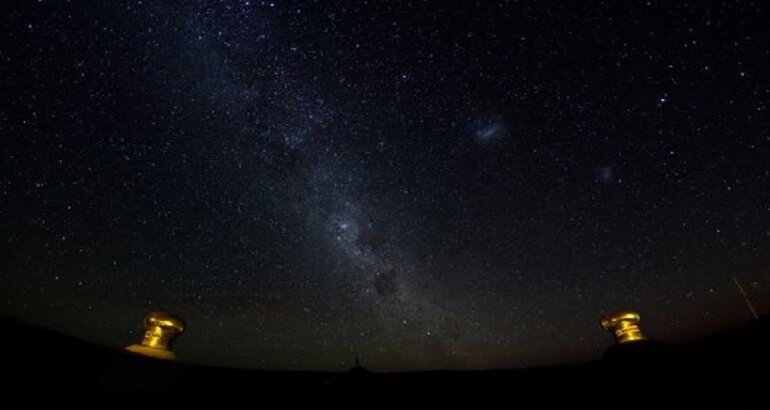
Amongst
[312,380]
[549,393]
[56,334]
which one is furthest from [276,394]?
[549,393]

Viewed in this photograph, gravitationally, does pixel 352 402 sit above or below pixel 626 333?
below

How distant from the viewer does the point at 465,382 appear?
3312 millimetres

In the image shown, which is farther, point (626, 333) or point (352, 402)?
point (626, 333)

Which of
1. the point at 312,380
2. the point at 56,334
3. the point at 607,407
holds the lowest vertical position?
the point at 607,407

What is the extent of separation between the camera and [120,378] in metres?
2.47

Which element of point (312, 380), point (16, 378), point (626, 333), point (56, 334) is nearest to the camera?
point (16, 378)

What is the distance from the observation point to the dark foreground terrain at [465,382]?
2375 mm

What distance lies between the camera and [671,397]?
2.82 meters

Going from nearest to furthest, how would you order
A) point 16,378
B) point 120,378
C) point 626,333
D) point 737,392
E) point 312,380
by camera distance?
1. point 16,378
2. point 120,378
3. point 737,392
4. point 312,380
5. point 626,333

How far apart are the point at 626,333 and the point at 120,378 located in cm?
450

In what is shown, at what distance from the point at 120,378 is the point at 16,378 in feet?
1.85

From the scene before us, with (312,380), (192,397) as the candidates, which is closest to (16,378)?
(192,397)

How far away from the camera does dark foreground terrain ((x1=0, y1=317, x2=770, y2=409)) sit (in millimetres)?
2375

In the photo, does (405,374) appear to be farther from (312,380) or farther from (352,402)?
(312,380)
